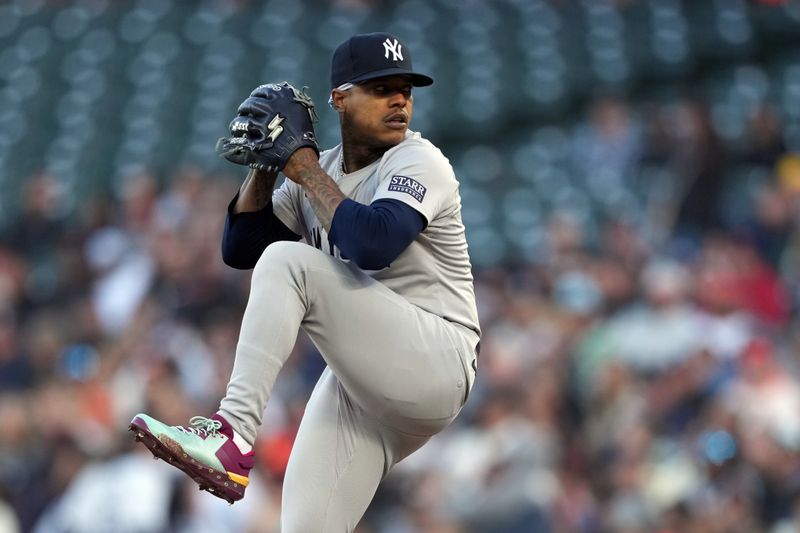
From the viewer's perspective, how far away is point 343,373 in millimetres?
3463

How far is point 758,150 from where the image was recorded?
819 cm

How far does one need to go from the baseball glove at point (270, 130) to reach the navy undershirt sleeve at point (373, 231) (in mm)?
212

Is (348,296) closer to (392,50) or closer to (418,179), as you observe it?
(418,179)

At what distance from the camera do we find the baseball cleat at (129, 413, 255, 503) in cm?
315

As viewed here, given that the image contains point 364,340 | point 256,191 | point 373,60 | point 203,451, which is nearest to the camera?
point 203,451

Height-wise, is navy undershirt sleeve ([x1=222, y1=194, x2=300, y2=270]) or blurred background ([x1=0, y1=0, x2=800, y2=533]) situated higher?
navy undershirt sleeve ([x1=222, y1=194, x2=300, y2=270])

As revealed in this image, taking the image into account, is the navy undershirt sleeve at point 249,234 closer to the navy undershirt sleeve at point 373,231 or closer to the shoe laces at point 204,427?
the navy undershirt sleeve at point 373,231

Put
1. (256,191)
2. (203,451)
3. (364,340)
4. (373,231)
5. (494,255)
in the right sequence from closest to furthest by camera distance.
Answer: (203,451) < (373,231) < (364,340) < (256,191) < (494,255)

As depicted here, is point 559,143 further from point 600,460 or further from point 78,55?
point 78,55

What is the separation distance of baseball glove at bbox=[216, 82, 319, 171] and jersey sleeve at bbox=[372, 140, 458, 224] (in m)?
0.21

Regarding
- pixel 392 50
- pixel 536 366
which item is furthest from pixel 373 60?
pixel 536 366

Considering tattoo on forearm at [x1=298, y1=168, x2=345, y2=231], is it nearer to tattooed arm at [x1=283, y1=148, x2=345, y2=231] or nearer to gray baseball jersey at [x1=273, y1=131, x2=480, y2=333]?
tattooed arm at [x1=283, y1=148, x2=345, y2=231]

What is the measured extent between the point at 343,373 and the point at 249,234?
55 cm

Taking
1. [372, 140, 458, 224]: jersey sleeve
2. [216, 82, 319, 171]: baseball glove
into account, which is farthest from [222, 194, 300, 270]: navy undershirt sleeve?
[372, 140, 458, 224]: jersey sleeve
